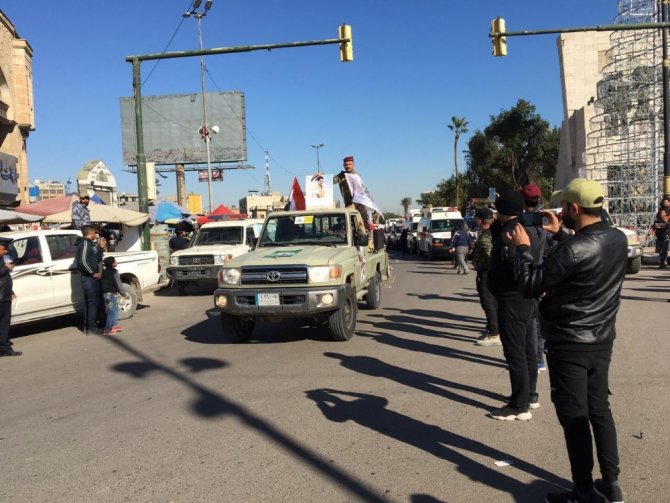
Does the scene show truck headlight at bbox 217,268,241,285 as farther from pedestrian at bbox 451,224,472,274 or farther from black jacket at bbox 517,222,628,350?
pedestrian at bbox 451,224,472,274

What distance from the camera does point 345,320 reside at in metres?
7.91

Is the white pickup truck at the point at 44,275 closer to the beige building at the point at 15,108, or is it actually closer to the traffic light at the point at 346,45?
the traffic light at the point at 346,45

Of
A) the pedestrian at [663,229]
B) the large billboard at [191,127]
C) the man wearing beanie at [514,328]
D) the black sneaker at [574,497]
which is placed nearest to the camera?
the black sneaker at [574,497]

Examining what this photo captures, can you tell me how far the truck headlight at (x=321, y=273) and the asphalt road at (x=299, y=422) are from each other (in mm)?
957

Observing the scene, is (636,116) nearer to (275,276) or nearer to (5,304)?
(275,276)

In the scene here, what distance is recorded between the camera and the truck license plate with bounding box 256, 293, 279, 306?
24.2ft

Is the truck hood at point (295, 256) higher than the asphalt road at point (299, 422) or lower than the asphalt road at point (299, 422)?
higher

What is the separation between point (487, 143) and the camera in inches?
1898

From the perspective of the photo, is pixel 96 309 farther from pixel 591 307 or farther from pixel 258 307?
pixel 591 307

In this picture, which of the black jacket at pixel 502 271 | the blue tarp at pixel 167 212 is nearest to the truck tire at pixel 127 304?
the black jacket at pixel 502 271

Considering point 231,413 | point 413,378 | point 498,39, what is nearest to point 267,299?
point 413,378

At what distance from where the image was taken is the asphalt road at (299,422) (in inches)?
143

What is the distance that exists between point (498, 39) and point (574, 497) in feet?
42.8

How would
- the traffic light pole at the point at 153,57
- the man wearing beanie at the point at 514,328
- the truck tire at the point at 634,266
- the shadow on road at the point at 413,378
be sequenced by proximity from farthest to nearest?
the truck tire at the point at 634,266, the traffic light pole at the point at 153,57, the shadow on road at the point at 413,378, the man wearing beanie at the point at 514,328
